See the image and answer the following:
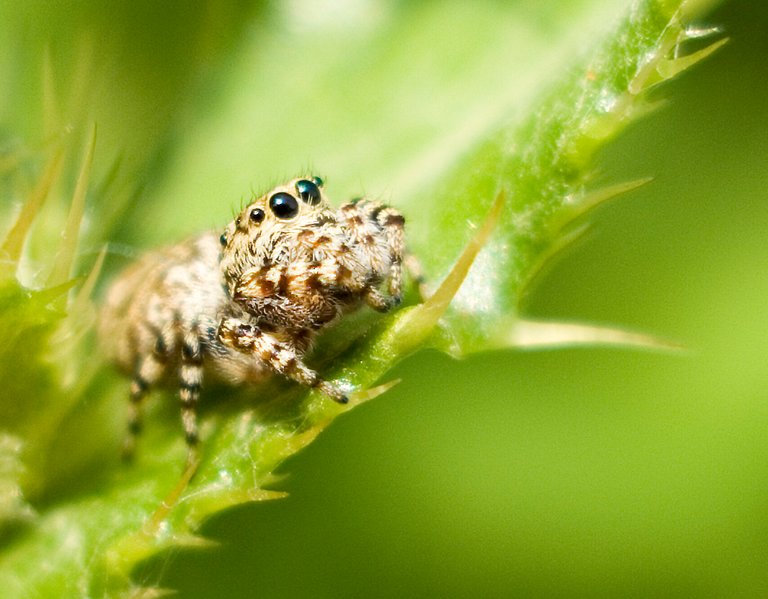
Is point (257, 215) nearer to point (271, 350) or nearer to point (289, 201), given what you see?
Answer: point (289, 201)

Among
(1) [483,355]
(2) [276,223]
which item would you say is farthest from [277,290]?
(1) [483,355]

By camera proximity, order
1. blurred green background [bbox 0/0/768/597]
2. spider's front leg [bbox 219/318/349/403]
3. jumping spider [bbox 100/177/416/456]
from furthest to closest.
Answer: blurred green background [bbox 0/0/768/597], jumping spider [bbox 100/177/416/456], spider's front leg [bbox 219/318/349/403]

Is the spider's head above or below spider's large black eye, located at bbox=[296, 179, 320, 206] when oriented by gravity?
below

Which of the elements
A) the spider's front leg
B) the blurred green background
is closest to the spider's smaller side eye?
the spider's front leg

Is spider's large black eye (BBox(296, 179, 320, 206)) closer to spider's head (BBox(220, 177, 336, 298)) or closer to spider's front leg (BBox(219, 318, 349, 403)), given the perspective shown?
spider's head (BBox(220, 177, 336, 298))

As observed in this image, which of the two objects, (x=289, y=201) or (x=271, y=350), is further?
(x=289, y=201)

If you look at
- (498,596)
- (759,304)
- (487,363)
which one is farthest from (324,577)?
(759,304)

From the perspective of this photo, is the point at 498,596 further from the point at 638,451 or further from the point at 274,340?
the point at 274,340
